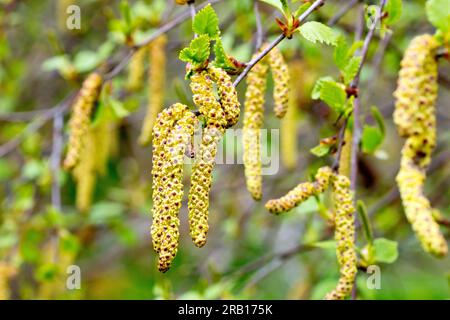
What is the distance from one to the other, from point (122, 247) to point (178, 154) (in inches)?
94.8

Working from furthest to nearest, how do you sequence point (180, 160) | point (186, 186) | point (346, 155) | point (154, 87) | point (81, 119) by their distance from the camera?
point (186, 186), point (154, 87), point (81, 119), point (346, 155), point (180, 160)

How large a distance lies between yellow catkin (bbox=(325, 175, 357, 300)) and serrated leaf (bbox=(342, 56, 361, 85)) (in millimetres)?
220

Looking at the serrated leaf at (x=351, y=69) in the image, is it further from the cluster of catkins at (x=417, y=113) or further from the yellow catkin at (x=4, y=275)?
the yellow catkin at (x=4, y=275)

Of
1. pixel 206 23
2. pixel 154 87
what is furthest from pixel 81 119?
pixel 206 23

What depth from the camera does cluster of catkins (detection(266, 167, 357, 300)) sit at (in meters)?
1.16

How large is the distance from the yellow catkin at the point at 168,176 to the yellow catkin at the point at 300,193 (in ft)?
0.84

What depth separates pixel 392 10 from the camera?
125 cm

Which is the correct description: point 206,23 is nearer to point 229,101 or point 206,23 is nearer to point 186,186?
point 229,101

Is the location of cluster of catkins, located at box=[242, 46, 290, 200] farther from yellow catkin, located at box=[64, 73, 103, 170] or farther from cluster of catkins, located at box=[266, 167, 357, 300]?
yellow catkin, located at box=[64, 73, 103, 170]

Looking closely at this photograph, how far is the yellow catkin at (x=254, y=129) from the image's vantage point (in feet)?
4.14

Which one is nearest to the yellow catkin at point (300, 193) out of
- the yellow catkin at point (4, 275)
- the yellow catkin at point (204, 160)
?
the yellow catkin at point (204, 160)

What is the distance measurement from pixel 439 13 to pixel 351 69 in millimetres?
187
